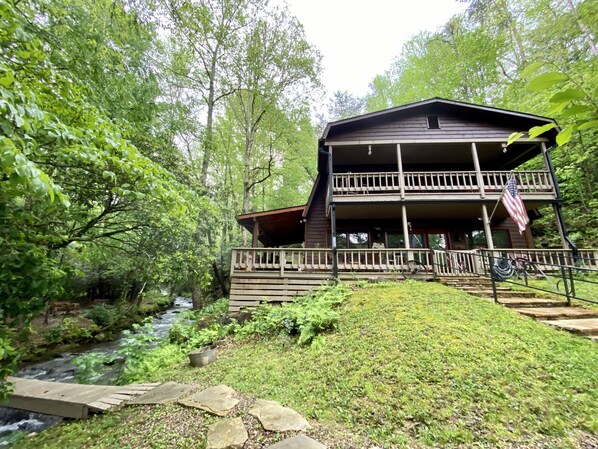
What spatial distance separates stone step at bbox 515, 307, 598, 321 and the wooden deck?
7274 mm

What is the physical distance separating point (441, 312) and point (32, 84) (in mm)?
6901

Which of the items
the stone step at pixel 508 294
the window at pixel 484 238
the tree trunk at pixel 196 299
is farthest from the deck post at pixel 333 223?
the tree trunk at pixel 196 299

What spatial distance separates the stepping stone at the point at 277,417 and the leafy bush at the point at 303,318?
2.06m

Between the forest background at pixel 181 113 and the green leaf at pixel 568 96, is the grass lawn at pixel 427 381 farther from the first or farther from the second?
the green leaf at pixel 568 96

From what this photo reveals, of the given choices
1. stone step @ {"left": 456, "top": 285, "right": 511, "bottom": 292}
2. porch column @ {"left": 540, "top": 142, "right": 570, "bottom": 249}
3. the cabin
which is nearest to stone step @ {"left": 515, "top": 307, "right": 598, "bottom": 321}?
stone step @ {"left": 456, "top": 285, "right": 511, "bottom": 292}

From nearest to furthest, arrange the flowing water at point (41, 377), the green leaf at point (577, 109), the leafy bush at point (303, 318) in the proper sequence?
the green leaf at point (577, 109) < the flowing water at point (41, 377) < the leafy bush at point (303, 318)

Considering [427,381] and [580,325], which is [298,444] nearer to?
[427,381]

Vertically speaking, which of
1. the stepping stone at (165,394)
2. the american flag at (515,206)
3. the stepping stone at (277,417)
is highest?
the american flag at (515,206)

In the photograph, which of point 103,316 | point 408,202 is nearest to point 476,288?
point 408,202

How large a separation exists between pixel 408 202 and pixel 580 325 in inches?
247

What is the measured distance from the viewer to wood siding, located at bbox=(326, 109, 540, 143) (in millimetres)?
11172

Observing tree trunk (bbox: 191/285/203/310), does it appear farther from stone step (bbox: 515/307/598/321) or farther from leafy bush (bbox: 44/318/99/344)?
stone step (bbox: 515/307/598/321)

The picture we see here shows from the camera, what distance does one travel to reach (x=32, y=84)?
2.86m

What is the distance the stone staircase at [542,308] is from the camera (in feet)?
15.1
